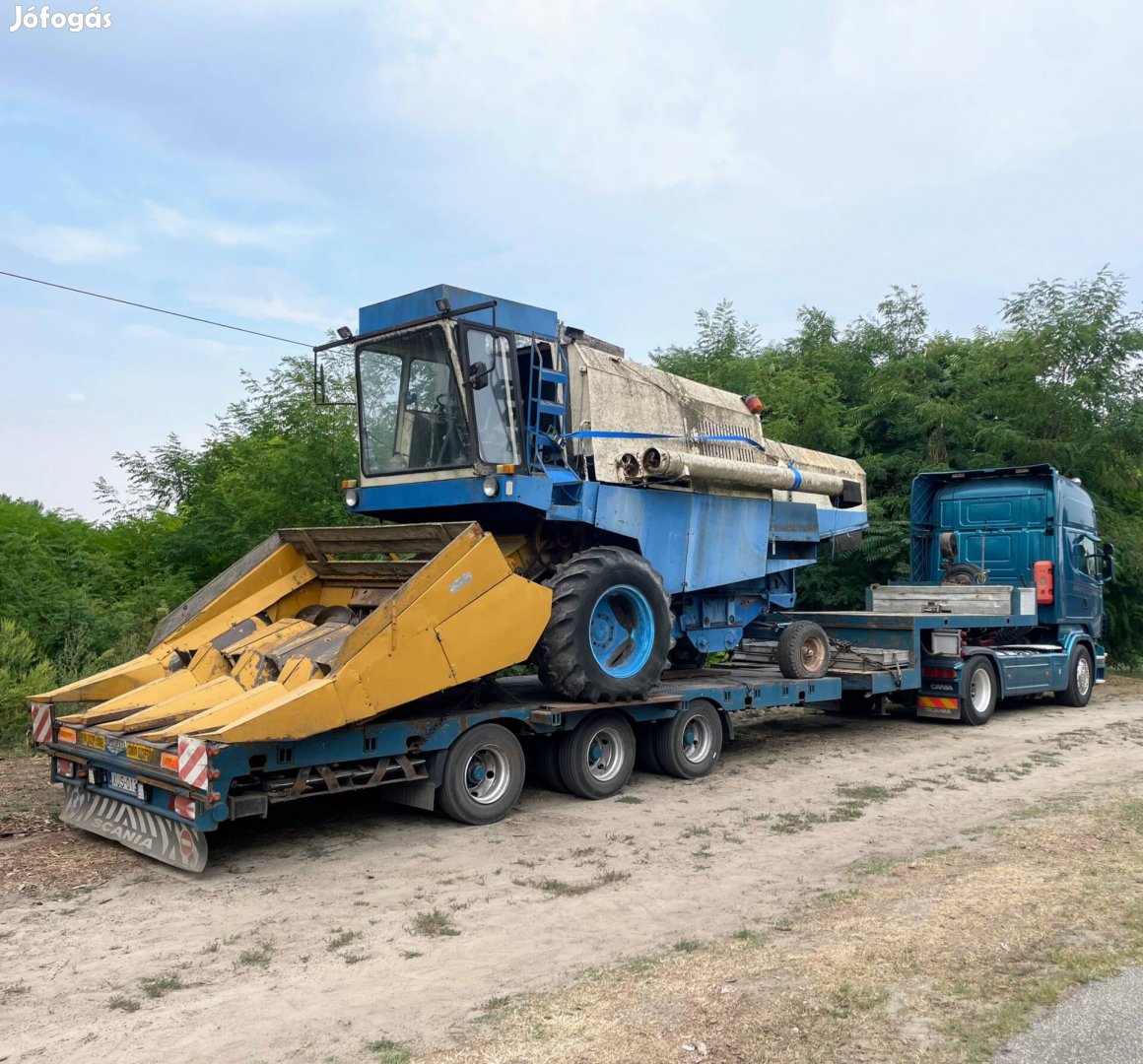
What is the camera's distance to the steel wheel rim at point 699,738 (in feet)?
31.7

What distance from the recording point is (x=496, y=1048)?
13.3 ft

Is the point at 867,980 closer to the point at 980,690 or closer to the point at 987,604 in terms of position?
the point at 980,690

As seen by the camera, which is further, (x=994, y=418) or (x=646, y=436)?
(x=994, y=418)

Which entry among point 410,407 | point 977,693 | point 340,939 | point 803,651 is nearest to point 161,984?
point 340,939

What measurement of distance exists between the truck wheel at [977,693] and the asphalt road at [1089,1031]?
8.96 meters

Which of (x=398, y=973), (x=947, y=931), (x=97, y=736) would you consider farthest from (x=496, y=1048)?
(x=97, y=736)

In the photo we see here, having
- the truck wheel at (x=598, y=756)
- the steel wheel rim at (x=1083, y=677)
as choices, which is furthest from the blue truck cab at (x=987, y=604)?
the truck wheel at (x=598, y=756)

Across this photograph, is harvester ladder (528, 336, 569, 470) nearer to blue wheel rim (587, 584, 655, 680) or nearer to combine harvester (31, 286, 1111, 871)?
combine harvester (31, 286, 1111, 871)

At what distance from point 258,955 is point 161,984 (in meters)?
0.51

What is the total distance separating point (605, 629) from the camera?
8867 mm

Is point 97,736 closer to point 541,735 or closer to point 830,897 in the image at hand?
point 541,735

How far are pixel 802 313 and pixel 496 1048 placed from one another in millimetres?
23173

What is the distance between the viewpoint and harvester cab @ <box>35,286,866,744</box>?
7184mm

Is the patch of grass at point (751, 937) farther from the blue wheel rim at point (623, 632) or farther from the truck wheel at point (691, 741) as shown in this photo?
the truck wheel at point (691, 741)
